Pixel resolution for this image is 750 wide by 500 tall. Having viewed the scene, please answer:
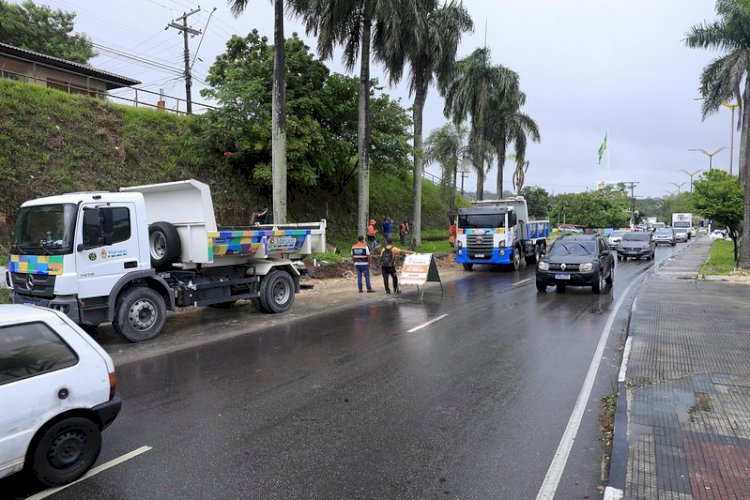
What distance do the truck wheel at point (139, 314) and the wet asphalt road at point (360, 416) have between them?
4.09ft

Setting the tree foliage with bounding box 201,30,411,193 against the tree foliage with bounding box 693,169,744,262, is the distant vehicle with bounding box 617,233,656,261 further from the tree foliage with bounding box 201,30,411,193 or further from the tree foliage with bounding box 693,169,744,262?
the tree foliage with bounding box 201,30,411,193

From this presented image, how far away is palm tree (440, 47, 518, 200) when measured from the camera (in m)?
33.6

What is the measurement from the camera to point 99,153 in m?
18.0

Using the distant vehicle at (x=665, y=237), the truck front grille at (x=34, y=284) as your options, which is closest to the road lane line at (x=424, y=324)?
the truck front grille at (x=34, y=284)

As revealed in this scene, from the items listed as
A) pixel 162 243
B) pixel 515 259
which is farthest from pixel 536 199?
pixel 162 243

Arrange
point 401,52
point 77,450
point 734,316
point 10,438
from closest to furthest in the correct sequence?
point 10,438 → point 77,450 → point 734,316 → point 401,52

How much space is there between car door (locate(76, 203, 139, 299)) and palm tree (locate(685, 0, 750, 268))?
21967 millimetres

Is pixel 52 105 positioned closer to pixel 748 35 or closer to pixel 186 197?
pixel 186 197

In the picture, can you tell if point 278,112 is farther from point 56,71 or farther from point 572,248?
point 56,71

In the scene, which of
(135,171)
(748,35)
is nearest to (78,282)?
(135,171)

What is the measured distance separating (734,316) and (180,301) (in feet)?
37.5

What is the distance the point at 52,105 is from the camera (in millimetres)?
17812

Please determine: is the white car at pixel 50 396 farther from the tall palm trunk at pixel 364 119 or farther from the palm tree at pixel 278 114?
the tall palm trunk at pixel 364 119

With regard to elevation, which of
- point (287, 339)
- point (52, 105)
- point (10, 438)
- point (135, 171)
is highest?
point (52, 105)
